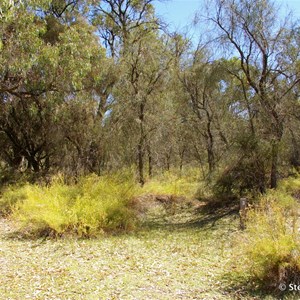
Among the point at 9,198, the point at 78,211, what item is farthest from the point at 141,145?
the point at 78,211

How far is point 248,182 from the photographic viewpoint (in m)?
9.80

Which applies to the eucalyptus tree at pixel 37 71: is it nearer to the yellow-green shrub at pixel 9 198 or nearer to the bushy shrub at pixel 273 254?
the yellow-green shrub at pixel 9 198

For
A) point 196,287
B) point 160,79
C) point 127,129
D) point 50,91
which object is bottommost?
point 196,287

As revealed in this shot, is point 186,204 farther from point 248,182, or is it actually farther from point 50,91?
point 50,91

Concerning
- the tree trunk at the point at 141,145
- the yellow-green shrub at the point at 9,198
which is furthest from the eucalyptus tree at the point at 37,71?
the yellow-green shrub at the point at 9,198

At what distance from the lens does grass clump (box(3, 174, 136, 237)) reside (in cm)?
716

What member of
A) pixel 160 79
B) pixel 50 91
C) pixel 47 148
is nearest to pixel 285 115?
pixel 160 79

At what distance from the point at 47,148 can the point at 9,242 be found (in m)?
8.33

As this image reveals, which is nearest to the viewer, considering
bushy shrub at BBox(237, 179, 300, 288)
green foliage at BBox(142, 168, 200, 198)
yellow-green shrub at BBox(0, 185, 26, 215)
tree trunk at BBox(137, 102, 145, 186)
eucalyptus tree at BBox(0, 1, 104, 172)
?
bushy shrub at BBox(237, 179, 300, 288)

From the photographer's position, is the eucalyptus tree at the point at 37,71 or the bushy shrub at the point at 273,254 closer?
the bushy shrub at the point at 273,254

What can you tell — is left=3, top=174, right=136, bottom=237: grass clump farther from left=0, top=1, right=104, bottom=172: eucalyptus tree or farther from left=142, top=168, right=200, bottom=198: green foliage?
left=0, top=1, right=104, bottom=172: eucalyptus tree

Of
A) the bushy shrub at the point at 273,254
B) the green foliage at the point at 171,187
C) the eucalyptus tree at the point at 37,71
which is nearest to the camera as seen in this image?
the bushy shrub at the point at 273,254

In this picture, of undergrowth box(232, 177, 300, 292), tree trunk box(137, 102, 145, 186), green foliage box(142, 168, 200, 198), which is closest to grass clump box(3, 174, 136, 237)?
green foliage box(142, 168, 200, 198)

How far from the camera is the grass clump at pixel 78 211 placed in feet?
23.5
